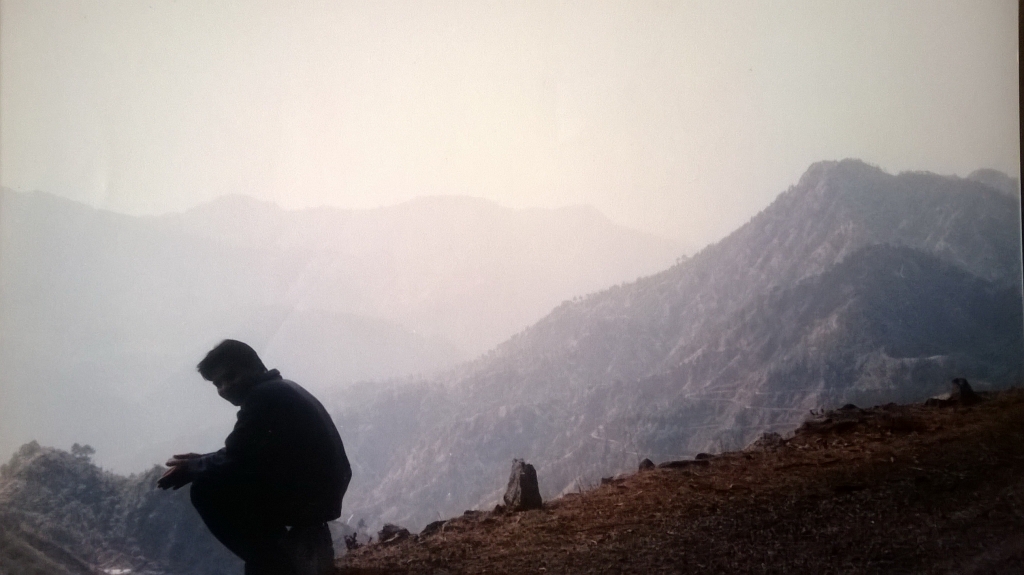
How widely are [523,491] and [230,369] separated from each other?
6.62 feet

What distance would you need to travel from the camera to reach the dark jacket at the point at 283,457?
151 inches

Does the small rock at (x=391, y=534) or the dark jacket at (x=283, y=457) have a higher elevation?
the dark jacket at (x=283, y=457)

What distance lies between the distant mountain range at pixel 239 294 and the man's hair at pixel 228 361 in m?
1.14

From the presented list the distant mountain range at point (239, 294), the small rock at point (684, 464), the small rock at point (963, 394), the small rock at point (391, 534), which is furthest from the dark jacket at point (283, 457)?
the small rock at point (963, 394)

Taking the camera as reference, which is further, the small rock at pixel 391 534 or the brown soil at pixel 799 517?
the small rock at pixel 391 534

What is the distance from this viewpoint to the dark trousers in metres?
3.72

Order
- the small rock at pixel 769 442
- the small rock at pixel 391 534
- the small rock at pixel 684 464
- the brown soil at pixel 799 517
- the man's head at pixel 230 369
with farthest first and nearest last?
the small rock at pixel 769 442 < the small rock at pixel 684 464 < the small rock at pixel 391 534 < the man's head at pixel 230 369 < the brown soil at pixel 799 517

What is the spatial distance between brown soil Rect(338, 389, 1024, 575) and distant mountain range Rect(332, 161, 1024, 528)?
25.3 inches

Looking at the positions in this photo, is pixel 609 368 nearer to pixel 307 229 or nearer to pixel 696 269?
pixel 696 269

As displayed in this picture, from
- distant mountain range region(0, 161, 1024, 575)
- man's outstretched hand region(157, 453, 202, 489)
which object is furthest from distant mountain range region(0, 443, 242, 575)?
man's outstretched hand region(157, 453, 202, 489)

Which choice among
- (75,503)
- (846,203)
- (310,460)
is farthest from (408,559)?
(846,203)

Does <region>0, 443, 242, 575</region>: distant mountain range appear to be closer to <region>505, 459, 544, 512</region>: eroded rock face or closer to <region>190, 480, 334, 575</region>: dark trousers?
<region>190, 480, 334, 575</region>: dark trousers

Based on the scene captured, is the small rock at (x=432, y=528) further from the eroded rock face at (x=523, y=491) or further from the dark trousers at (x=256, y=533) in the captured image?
the dark trousers at (x=256, y=533)

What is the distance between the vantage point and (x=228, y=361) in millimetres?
4125
